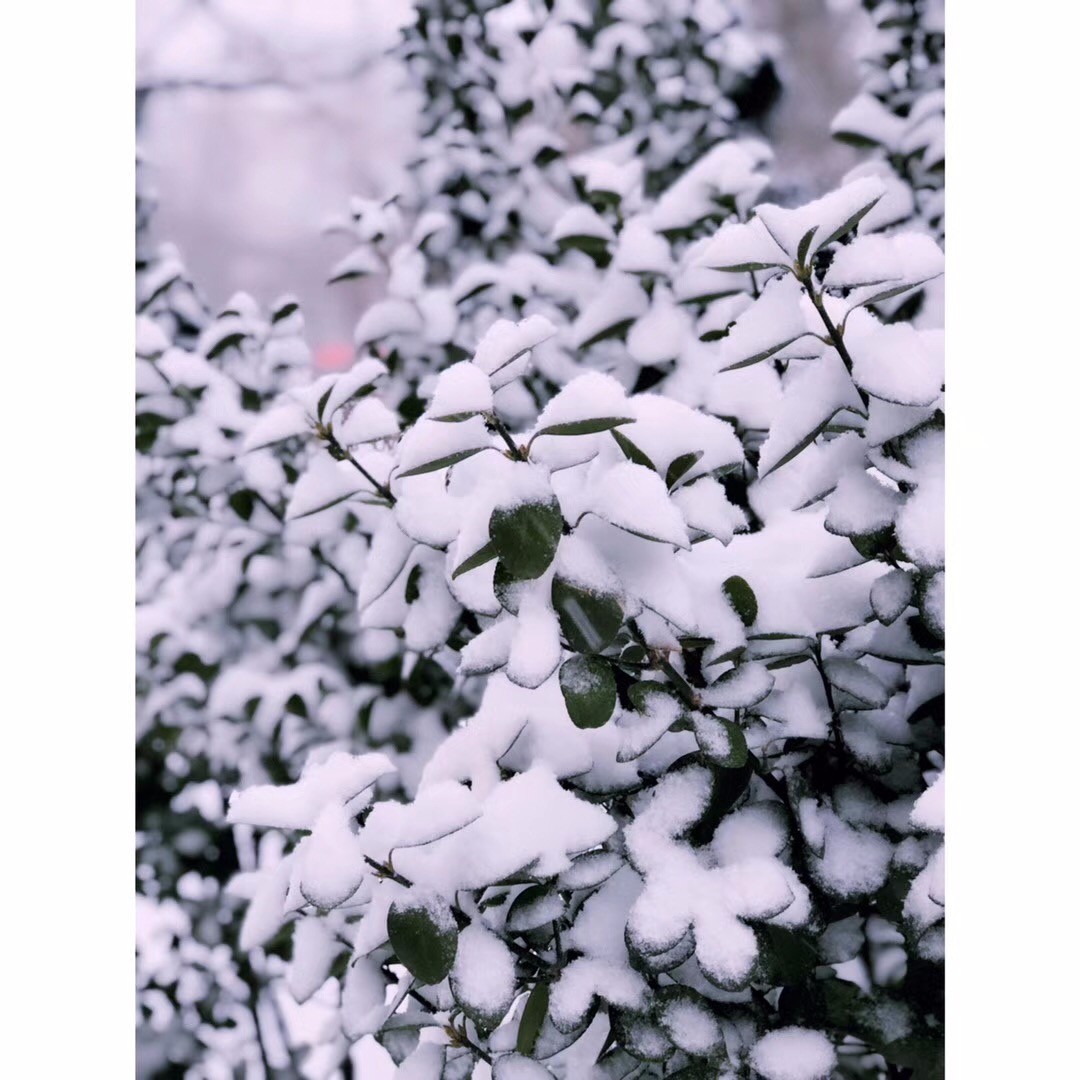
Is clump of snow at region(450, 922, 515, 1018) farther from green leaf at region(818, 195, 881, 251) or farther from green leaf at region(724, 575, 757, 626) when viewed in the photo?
green leaf at region(818, 195, 881, 251)

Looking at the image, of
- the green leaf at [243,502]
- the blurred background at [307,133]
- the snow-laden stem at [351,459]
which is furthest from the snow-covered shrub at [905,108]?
the green leaf at [243,502]

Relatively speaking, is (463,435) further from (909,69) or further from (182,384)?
(909,69)

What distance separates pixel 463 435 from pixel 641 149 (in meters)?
1.46

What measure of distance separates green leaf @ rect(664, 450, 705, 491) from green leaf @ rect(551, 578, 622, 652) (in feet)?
0.35

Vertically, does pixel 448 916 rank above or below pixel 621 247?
below

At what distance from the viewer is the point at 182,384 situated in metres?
1.43

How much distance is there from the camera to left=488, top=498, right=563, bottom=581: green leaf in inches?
24.0

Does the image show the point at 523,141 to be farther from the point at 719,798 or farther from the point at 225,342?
the point at 719,798

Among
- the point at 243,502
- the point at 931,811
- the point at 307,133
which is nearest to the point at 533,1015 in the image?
the point at 931,811

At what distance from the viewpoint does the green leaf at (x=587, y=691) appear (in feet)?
2.05

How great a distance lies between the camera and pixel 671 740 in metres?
0.77

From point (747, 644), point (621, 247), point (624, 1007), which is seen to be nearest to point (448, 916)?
point (624, 1007)
